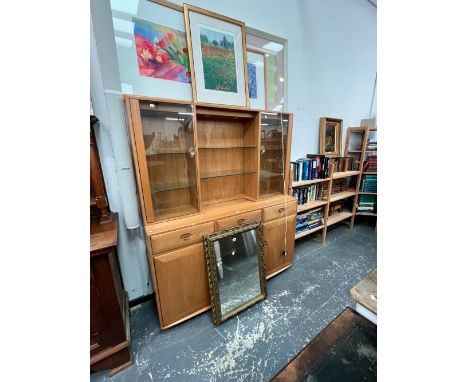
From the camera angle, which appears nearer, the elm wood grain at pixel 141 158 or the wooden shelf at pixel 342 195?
the elm wood grain at pixel 141 158

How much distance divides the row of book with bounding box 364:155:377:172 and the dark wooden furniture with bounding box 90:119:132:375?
11.1 ft

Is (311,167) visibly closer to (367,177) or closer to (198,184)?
(367,177)

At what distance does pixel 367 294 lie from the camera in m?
0.81

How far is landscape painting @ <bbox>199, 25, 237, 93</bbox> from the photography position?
152 cm

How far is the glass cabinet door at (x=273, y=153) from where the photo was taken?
5.98 ft

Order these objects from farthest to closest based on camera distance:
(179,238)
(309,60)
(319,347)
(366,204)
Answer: (366,204) < (309,60) < (179,238) < (319,347)

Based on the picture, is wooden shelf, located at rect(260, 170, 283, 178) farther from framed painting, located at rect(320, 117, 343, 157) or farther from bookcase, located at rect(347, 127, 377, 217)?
bookcase, located at rect(347, 127, 377, 217)

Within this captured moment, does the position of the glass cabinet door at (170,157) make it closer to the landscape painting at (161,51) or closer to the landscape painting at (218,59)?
the landscape painting at (161,51)

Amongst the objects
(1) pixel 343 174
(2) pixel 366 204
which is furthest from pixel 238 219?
(2) pixel 366 204

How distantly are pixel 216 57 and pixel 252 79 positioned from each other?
0.41 meters

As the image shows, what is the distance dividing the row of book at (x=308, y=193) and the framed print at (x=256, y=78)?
1106 millimetres

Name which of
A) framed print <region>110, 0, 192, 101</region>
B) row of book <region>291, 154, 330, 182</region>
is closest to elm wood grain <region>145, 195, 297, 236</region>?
row of book <region>291, 154, 330, 182</region>

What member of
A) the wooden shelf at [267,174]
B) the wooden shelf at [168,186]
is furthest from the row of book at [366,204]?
the wooden shelf at [168,186]

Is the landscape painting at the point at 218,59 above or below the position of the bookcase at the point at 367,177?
above
